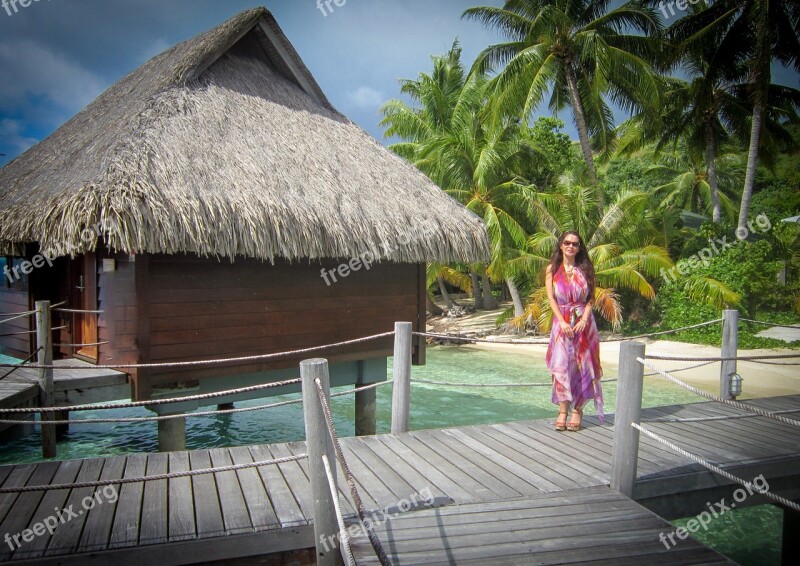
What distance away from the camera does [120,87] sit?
9.73 m

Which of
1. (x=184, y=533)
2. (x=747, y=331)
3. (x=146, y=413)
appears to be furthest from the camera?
(x=747, y=331)

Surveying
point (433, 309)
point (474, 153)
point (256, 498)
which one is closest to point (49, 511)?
point (256, 498)

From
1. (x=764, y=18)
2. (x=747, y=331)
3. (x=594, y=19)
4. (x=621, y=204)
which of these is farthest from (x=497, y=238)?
(x=764, y=18)

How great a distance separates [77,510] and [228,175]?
4.26m

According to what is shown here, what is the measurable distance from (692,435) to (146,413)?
27.3 feet

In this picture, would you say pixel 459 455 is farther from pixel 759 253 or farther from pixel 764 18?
pixel 764 18

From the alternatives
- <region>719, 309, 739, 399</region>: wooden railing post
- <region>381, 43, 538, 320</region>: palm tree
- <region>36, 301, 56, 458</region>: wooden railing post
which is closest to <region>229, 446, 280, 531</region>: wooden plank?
<region>36, 301, 56, 458</region>: wooden railing post

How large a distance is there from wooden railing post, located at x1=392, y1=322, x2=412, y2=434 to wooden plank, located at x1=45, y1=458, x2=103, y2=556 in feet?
7.17

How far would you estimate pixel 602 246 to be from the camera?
15297mm

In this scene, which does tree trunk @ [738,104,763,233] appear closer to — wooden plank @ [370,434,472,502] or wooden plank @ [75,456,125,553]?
wooden plank @ [370,434,472,502]

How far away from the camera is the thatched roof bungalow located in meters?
5.98

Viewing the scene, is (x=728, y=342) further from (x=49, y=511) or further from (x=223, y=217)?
(x=49, y=511)

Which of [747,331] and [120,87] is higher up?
[120,87]

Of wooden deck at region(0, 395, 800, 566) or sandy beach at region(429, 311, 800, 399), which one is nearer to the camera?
wooden deck at region(0, 395, 800, 566)
